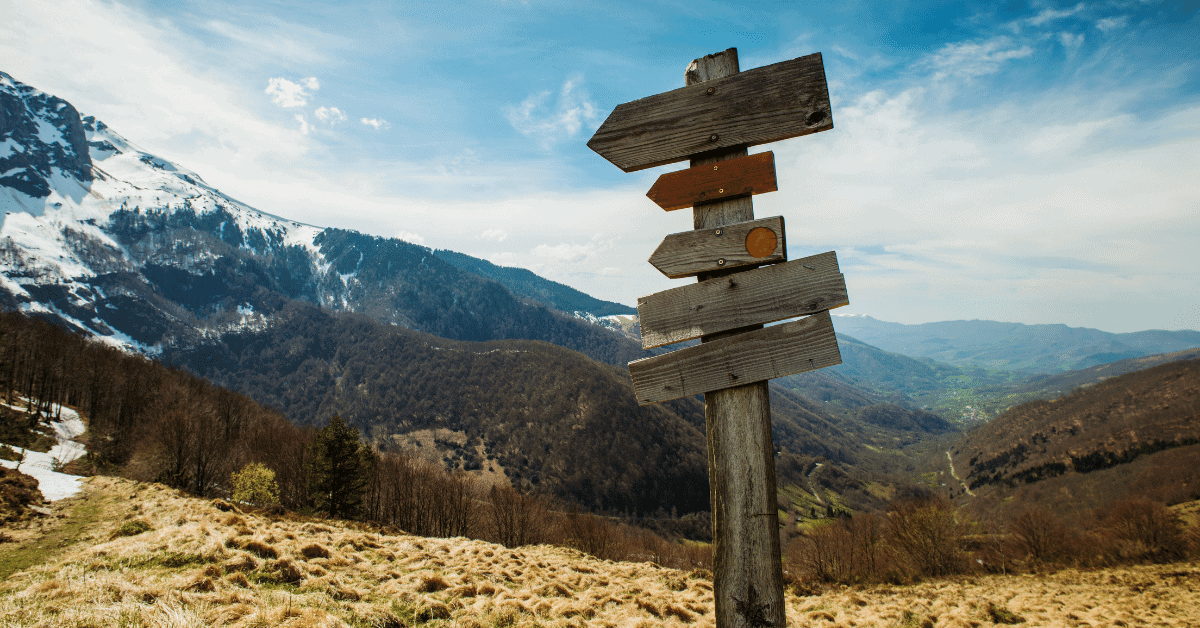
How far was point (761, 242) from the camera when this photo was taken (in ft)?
10.3

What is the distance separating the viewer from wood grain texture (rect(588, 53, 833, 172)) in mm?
3195

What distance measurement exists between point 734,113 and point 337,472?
54870 mm

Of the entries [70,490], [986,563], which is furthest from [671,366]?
[986,563]

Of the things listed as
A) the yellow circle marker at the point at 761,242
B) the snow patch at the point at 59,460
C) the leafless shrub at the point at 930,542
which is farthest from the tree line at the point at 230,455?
the yellow circle marker at the point at 761,242

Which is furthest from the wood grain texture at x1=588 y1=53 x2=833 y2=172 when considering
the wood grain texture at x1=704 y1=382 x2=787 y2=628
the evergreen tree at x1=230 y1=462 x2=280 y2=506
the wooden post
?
the evergreen tree at x1=230 y1=462 x2=280 y2=506

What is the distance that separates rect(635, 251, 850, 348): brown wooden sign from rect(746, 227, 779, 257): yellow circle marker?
0.38ft

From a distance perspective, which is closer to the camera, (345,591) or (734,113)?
(734,113)

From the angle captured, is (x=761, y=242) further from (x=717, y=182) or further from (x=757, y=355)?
(x=757, y=355)

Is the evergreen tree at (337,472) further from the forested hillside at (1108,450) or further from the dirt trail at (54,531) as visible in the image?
the forested hillside at (1108,450)

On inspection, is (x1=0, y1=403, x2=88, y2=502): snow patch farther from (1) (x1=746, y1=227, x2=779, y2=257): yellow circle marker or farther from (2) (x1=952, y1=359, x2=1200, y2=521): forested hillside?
(2) (x1=952, y1=359, x2=1200, y2=521): forested hillside

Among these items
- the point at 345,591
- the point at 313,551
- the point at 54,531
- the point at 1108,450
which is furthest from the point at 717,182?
the point at 1108,450

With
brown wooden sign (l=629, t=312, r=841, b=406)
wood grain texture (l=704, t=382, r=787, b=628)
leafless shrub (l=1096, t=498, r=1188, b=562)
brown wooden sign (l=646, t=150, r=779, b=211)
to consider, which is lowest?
leafless shrub (l=1096, t=498, r=1188, b=562)

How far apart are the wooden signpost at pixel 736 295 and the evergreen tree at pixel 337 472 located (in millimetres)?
52533

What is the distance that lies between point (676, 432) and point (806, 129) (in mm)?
194938
